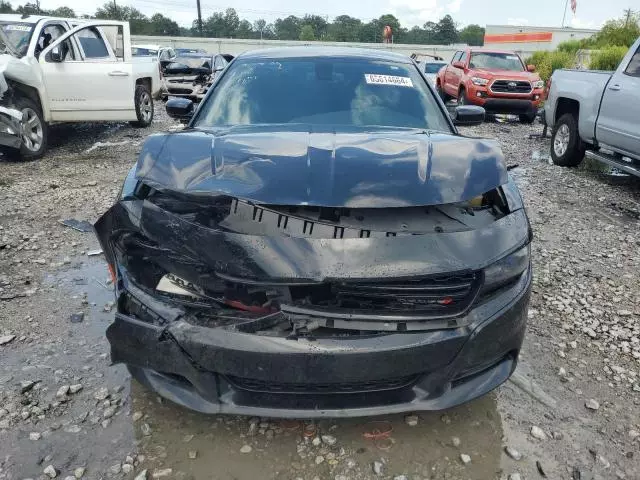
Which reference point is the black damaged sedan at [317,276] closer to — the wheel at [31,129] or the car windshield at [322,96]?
the car windshield at [322,96]

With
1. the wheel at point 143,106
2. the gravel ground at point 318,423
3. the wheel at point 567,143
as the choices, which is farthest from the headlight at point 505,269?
the wheel at point 143,106

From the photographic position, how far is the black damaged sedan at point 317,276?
6.33 ft

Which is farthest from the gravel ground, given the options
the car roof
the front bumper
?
the car roof

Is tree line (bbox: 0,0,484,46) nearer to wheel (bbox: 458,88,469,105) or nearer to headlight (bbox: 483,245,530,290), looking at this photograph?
wheel (bbox: 458,88,469,105)

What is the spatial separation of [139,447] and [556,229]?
4.37m

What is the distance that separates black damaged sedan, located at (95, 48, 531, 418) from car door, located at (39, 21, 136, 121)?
20.9 ft

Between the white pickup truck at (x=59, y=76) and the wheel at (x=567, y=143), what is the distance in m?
6.95

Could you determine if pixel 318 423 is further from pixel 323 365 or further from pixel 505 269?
pixel 505 269

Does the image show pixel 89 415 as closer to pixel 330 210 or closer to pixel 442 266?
pixel 330 210

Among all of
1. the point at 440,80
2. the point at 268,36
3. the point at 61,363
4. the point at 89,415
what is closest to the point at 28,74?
the point at 61,363

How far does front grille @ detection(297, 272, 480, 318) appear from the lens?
6.43 ft

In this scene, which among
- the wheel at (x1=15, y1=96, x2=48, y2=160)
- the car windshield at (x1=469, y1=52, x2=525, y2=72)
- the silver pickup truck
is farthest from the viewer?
the car windshield at (x1=469, y1=52, x2=525, y2=72)

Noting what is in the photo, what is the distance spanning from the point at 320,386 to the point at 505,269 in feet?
2.88

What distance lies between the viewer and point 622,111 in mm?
6316
